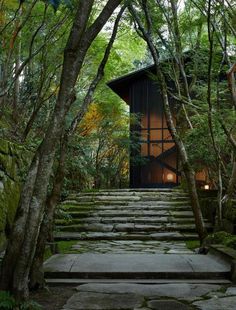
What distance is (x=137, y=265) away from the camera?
5.54 meters

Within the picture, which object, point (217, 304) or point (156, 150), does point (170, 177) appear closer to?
point (156, 150)

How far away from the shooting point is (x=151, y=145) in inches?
760

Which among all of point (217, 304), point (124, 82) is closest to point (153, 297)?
point (217, 304)

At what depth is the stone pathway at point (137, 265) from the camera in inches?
159

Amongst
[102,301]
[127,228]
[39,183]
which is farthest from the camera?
[127,228]

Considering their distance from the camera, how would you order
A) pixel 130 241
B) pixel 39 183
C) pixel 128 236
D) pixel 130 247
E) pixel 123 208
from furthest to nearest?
pixel 123 208, pixel 128 236, pixel 130 241, pixel 130 247, pixel 39 183

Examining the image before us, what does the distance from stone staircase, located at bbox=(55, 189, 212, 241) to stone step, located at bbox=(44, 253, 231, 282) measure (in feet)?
7.38

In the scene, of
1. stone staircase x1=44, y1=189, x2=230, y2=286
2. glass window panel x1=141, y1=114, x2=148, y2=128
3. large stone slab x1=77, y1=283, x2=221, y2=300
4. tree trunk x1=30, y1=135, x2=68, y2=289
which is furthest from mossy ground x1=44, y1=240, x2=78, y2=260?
glass window panel x1=141, y1=114, x2=148, y2=128

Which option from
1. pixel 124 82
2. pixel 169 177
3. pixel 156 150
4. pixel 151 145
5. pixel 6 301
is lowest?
pixel 6 301

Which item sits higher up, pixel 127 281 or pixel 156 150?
pixel 156 150

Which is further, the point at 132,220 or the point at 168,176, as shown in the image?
A: the point at 168,176

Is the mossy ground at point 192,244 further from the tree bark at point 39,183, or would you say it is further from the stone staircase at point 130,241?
the tree bark at point 39,183

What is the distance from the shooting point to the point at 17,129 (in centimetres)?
1099

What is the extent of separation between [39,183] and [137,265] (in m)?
2.42
